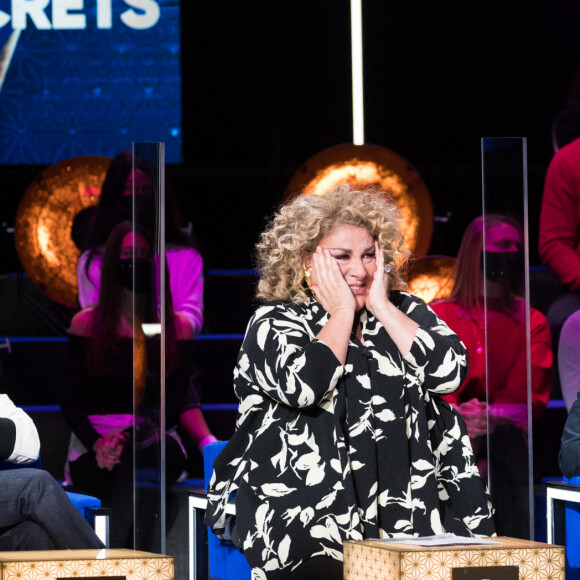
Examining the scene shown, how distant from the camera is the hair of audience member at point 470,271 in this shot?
14.6 ft

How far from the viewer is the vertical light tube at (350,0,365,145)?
5664mm

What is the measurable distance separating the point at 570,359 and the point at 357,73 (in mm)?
1938

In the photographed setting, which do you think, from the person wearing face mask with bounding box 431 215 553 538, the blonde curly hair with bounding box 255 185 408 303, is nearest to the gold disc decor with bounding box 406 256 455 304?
the person wearing face mask with bounding box 431 215 553 538

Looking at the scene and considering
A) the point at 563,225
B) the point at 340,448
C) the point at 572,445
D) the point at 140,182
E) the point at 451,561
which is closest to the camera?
the point at 451,561

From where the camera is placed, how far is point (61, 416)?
16.6ft

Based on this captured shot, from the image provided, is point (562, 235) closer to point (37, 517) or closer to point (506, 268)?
point (506, 268)

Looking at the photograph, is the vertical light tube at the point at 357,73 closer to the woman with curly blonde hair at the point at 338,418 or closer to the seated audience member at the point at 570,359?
the seated audience member at the point at 570,359

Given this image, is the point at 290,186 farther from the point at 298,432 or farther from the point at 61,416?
the point at 298,432

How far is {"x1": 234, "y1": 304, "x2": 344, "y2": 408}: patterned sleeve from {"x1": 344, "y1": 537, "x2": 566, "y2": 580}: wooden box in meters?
0.31

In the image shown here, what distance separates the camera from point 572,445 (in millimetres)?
3188

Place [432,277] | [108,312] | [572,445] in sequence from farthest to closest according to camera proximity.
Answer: [432,277], [108,312], [572,445]

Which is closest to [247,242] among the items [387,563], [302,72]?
[302,72]

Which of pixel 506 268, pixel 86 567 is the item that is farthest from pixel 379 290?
pixel 506 268

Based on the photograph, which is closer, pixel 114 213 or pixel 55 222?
pixel 114 213
